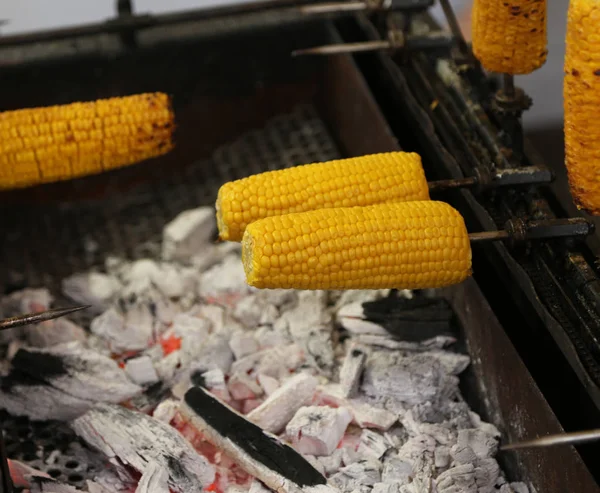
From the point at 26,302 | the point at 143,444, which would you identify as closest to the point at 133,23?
the point at 26,302

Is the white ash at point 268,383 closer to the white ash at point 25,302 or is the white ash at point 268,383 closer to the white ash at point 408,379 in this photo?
the white ash at point 408,379

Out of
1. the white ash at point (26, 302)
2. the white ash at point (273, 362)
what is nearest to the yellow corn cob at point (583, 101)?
the white ash at point (273, 362)

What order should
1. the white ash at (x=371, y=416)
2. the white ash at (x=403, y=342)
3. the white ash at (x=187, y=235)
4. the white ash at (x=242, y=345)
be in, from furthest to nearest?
1. the white ash at (x=187, y=235)
2. the white ash at (x=242, y=345)
3. the white ash at (x=403, y=342)
4. the white ash at (x=371, y=416)

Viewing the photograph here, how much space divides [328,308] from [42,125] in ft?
2.96

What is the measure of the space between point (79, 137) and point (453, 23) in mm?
1098

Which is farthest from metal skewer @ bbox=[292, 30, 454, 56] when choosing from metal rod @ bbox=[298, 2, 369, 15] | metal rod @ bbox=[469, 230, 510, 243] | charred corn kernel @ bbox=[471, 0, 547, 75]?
metal rod @ bbox=[469, 230, 510, 243]

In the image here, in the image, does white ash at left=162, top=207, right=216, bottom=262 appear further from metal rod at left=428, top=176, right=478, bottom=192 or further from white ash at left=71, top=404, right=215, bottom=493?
metal rod at left=428, top=176, right=478, bottom=192

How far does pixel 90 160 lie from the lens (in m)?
2.14

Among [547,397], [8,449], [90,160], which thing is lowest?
[8,449]

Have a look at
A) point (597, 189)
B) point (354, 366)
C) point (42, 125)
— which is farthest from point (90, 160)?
point (597, 189)

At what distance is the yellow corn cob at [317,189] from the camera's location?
1.74m

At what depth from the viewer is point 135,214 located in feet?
8.93

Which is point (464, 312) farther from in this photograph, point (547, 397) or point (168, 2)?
point (168, 2)

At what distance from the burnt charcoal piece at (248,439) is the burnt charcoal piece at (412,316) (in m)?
0.44
